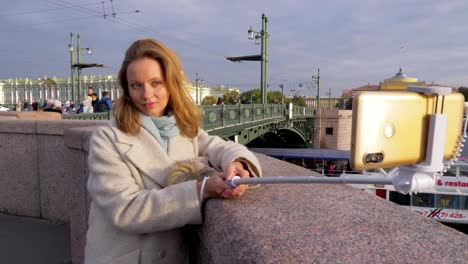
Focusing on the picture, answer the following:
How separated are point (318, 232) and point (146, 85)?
750mm

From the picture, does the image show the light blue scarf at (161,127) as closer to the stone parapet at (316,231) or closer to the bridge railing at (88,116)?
the stone parapet at (316,231)

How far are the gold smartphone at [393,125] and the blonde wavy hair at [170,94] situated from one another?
856 mm

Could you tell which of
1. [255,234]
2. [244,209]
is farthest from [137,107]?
[255,234]

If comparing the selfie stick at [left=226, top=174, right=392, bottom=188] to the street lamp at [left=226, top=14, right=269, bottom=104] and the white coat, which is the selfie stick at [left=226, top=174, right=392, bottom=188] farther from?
the street lamp at [left=226, top=14, right=269, bottom=104]

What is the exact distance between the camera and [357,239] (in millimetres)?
1011

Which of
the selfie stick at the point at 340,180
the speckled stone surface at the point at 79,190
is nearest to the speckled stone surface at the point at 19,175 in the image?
the speckled stone surface at the point at 79,190

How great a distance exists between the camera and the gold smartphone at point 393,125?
64cm

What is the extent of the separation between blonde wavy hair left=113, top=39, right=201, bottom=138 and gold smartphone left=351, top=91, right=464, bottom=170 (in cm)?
86

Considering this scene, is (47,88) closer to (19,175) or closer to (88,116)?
(88,116)

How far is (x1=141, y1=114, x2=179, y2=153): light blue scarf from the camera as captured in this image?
1.36 meters

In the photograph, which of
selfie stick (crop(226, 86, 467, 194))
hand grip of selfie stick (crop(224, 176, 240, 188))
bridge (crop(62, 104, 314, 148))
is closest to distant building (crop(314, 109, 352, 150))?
bridge (crop(62, 104, 314, 148))

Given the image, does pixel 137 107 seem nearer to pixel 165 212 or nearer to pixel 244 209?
pixel 165 212

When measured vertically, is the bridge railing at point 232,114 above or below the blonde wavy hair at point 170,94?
below

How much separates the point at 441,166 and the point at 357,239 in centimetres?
38
